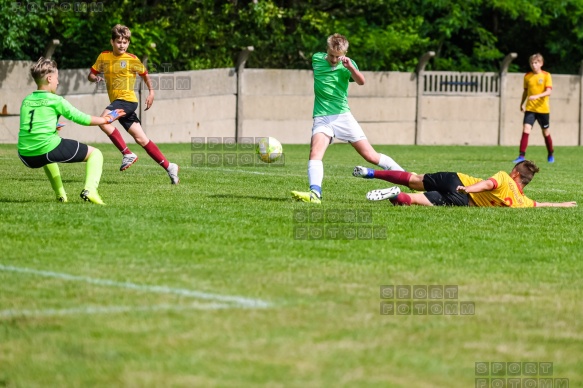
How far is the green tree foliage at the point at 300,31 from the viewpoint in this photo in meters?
27.8

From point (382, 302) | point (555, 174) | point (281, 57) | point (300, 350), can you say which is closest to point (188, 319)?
point (300, 350)

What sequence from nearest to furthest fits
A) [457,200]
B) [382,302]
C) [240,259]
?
[382,302]
[240,259]
[457,200]

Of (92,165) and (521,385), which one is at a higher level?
(92,165)

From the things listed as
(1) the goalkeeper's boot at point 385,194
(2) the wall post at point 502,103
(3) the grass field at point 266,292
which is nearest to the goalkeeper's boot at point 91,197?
(3) the grass field at point 266,292

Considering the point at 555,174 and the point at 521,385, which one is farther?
the point at 555,174

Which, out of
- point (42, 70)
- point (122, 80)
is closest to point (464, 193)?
point (42, 70)

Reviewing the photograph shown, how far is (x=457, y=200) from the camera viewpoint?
11.1 m

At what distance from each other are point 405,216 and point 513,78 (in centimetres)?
2330

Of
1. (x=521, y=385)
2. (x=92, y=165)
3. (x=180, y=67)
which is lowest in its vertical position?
(x=521, y=385)

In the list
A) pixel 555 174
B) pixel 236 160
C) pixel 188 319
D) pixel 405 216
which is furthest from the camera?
pixel 236 160

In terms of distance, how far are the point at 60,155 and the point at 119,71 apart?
3558 mm

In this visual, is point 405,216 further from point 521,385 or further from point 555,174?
point 555,174

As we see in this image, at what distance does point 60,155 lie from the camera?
10453 mm

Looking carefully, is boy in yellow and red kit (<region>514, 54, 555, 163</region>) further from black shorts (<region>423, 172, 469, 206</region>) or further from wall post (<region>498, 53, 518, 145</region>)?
black shorts (<region>423, 172, 469, 206</region>)
